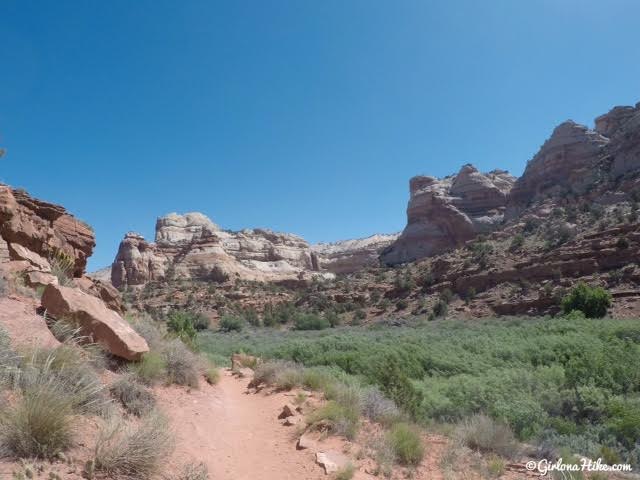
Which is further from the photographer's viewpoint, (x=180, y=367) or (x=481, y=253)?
(x=481, y=253)

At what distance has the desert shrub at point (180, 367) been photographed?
6926mm

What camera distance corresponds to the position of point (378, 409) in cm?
617

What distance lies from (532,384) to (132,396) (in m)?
7.81

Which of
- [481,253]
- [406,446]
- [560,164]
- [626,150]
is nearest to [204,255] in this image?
[481,253]

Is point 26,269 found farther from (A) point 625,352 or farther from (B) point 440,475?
(A) point 625,352

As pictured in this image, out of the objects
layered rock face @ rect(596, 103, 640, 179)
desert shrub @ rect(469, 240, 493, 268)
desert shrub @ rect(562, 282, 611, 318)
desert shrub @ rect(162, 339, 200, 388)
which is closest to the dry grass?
desert shrub @ rect(162, 339, 200, 388)

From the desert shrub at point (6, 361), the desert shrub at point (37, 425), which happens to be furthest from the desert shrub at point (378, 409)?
the desert shrub at point (6, 361)

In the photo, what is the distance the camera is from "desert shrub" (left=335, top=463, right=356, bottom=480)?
165 inches

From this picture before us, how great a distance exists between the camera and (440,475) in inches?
177

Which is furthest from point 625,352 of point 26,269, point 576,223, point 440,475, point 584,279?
point 576,223

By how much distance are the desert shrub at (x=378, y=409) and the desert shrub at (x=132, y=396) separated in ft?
10.2

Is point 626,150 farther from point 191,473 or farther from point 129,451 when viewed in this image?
point 129,451

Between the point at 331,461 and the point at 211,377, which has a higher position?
the point at 211,377

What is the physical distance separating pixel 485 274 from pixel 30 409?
115ft
